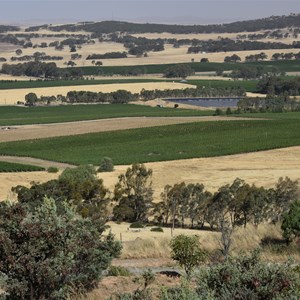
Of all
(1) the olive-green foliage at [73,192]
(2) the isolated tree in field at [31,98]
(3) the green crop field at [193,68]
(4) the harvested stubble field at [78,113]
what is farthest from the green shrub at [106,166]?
(3) the green crop field at [193,68]

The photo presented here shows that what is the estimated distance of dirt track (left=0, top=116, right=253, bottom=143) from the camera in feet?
263

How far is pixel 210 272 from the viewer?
35.4 feet

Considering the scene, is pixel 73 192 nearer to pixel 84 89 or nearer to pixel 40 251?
pixel 40 251

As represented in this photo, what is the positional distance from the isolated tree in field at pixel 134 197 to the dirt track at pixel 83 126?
1439 inches

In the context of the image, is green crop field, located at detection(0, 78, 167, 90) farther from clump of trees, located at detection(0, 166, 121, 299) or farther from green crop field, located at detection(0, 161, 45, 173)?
clump of trees, located at detection(0, 166, 121, 299)

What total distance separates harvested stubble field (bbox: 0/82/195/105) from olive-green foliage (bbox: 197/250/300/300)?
4492 inches

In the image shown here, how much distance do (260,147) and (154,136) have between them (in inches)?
515

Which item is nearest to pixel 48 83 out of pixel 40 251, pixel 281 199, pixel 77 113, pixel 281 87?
pixel 77 113

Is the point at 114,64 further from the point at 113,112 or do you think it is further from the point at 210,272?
the point at 210,272

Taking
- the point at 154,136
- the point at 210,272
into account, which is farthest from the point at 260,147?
the point at 210,272

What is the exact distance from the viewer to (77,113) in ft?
336

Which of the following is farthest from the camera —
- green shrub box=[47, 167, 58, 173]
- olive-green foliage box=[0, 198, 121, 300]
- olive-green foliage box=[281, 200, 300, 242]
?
green shrub box=[47, 167, 58, 173]

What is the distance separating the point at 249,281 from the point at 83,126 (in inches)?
3025

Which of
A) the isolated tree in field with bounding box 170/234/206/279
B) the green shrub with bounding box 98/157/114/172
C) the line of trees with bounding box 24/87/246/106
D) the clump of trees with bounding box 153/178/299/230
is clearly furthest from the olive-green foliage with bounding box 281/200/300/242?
the line of trees with bounding box 24/87/246/106
